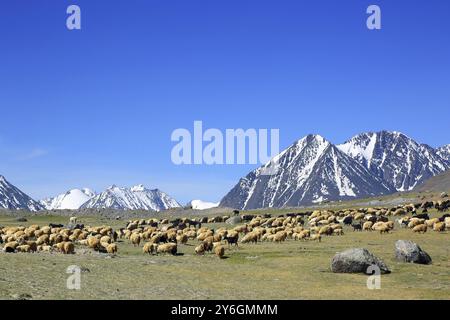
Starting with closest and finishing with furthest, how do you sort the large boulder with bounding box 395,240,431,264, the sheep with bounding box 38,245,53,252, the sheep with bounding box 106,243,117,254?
the large boulder with bounding box 395,240,431,264
the sheep with bounding box 38,245,53,252
the sheep with bounding box 106,243,117,254

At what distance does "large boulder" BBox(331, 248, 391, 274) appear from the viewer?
3612 cm

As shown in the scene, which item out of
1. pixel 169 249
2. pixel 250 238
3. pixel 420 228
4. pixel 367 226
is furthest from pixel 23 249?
pixel 420 228

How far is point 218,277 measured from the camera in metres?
33.6

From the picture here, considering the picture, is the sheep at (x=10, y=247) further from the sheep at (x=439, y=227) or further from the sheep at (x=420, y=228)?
the sheep at (x=439, y=227)

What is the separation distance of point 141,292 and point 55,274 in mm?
6246

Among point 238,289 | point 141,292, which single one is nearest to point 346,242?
point 238,289

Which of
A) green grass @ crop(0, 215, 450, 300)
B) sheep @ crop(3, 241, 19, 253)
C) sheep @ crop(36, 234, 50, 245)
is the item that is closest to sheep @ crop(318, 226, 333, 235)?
green grass @ crop(0, 215, 450, 300)

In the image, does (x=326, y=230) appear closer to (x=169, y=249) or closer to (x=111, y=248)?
(x=169, y=249)

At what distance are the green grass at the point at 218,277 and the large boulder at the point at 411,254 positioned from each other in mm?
753

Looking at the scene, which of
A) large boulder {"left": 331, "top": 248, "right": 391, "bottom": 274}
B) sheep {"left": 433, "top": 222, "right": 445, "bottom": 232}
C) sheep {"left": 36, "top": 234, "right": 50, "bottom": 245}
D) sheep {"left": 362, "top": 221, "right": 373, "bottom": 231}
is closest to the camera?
large boulder {"left": 331, "top": 248, "right": 391, "bottom": 274}

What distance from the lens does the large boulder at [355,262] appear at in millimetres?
36125

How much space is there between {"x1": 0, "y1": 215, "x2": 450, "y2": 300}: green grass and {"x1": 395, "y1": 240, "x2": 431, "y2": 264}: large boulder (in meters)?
0.75

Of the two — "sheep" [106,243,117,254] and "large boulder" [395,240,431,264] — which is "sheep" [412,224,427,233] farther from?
"sheep" [106,243,117,254]

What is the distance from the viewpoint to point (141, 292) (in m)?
27.1
